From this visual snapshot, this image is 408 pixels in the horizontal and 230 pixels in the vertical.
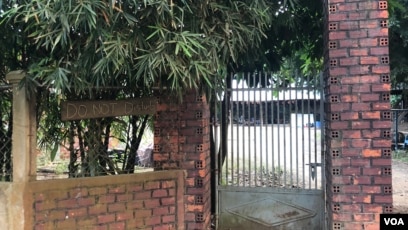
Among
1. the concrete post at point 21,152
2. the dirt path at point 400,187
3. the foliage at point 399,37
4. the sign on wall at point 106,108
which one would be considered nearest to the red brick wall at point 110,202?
the concrete post at point 21,152

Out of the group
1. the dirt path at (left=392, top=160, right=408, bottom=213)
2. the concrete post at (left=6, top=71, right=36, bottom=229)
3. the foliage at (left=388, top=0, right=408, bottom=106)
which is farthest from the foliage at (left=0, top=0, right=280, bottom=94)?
the dirt path at (left=392, top=160, right=408, bottom=213)

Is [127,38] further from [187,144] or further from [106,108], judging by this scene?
[187,144]

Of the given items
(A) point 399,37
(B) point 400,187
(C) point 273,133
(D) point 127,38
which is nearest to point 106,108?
(D) point 127,38

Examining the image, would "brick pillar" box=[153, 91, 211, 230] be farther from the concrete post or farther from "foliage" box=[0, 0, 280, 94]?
the concrete post

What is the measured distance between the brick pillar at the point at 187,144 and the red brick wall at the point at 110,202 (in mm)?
102

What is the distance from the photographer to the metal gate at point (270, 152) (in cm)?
437

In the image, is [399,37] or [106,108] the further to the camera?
[399,37]

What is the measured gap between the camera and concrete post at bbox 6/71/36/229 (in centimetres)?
330

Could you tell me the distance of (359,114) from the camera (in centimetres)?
358

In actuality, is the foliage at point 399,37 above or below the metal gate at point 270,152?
above

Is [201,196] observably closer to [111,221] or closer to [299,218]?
[111,221]

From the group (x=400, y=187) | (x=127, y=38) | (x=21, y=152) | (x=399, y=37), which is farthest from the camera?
(x=400, y=187)

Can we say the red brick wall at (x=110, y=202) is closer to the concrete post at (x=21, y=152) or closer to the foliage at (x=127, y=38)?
the concrete post at (x=21, y=152)

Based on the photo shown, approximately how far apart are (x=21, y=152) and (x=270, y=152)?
260 centimetres
